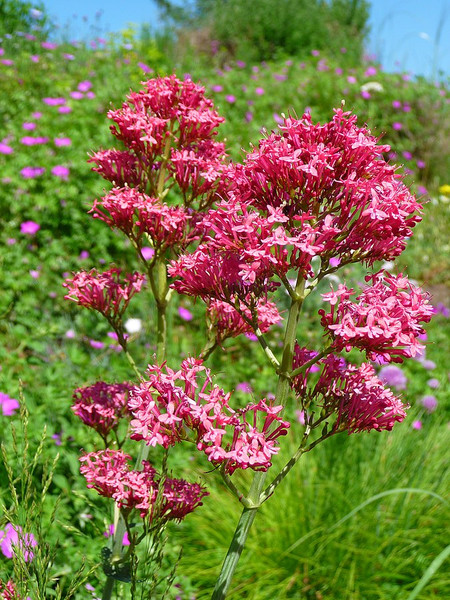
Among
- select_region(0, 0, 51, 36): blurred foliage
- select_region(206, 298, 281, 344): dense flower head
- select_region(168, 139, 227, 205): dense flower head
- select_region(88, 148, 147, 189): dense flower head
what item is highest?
select_region(168, 139, 227, 205): dense flower head

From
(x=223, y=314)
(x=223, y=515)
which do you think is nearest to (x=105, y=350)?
(x=223, y=515)

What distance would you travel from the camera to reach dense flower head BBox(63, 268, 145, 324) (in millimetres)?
2027

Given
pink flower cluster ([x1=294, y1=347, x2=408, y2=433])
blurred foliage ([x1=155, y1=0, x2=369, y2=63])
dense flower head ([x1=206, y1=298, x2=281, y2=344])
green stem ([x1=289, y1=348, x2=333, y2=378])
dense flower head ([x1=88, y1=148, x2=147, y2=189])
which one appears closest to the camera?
green stem ([x1=289, y1=348, x2=333, y2=378])

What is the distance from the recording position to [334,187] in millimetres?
1480

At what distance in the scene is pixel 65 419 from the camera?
11.0 feet

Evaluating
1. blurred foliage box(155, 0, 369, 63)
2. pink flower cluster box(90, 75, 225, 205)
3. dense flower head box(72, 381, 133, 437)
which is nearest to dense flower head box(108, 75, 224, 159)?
pink flower cluster box(90, 75, 225, 205)

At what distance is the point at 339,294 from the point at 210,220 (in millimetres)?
366

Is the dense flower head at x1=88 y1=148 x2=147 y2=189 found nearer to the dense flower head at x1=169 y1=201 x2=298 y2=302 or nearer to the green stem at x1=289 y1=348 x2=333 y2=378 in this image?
the dense flower head at x1=169 y1=201 x2=298 y2=302

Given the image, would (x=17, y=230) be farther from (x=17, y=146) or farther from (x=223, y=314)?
(x=223, y=314)

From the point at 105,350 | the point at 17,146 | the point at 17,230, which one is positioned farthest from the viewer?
the point at 17,146

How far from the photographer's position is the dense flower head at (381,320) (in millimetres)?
1367

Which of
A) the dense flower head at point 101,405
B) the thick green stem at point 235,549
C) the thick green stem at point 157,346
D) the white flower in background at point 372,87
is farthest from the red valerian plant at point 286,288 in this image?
the white flower in background at point 372,87

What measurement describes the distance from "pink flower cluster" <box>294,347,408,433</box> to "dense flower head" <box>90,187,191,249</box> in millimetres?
517

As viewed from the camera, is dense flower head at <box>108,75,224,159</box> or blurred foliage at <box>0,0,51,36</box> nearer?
dense flower head at <box>108,75,224,159</box>
